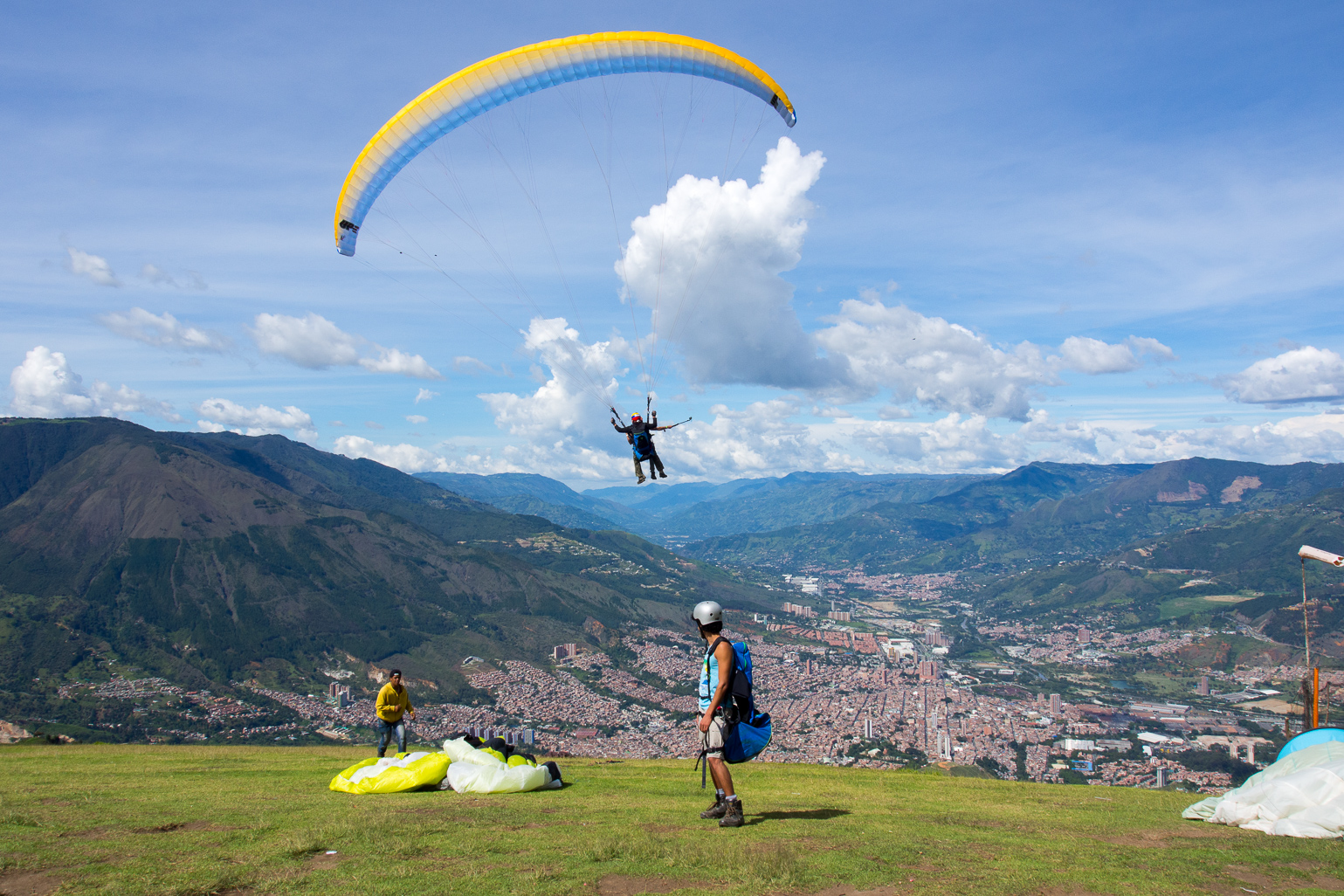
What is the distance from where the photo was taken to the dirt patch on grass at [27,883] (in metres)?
6.79

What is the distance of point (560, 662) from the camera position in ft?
635

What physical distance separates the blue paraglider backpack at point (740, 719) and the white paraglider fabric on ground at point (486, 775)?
6158 mm

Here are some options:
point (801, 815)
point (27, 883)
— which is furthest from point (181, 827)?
point (801, 815)

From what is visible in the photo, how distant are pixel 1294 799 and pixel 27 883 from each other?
17345 millimetres

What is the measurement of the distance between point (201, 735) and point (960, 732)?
147 m

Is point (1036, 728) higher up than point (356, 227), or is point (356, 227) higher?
point (356, 227)

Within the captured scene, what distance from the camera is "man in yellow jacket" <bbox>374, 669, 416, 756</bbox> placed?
17.2m

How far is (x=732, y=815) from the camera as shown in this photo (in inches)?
412

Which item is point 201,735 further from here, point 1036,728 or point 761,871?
point 1036,728

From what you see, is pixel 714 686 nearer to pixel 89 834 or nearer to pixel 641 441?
pixel 89 834

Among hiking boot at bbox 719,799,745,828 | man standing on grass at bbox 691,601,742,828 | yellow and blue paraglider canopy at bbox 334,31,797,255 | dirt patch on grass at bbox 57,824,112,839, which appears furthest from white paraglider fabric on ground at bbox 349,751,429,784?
yellow and blue paraglider canopy at bbox 334,31,797,255

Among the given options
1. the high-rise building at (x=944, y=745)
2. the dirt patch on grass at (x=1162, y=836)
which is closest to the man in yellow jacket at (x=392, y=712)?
the dirt patch on grass at (x=1162, y=836)

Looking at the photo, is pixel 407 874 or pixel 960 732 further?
pixel 960 732

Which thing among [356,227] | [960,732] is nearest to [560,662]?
[960,732]
